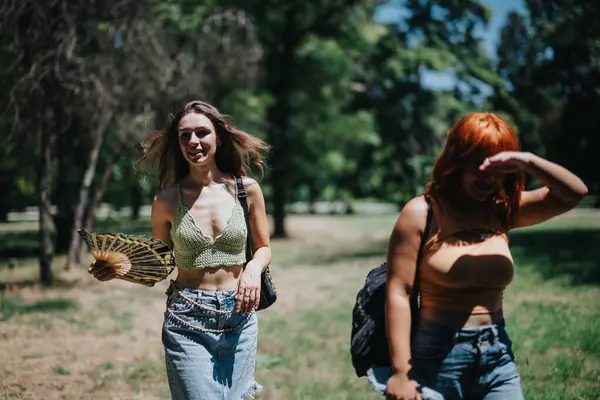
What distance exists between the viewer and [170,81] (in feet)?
46.8

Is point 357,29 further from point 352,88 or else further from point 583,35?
point 583,35

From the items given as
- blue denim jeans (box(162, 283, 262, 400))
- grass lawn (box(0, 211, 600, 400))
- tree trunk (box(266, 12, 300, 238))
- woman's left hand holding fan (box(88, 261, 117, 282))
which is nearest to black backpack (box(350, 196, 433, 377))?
blue denim jeans (box(162, 283, 262, 400))

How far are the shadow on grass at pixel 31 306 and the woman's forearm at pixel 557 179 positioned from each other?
8.87 m

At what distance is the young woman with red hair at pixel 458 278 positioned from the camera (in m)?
2.54

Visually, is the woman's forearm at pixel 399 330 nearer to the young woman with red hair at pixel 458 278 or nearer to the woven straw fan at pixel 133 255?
the young woman with red hair at pixel 458 278

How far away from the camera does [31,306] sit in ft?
34.4

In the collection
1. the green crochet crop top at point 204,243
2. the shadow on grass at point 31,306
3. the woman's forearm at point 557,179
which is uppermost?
the woman's forearm at point 557,179

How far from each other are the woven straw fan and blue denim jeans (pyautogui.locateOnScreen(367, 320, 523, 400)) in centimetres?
134

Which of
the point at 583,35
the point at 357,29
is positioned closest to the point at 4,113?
the point at 583,35

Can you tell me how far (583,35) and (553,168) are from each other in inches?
→ 616

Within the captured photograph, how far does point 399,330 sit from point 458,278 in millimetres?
310

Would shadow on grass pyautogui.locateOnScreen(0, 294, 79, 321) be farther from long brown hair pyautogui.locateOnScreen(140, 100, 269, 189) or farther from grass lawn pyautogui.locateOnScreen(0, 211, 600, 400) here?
long brown hair pyautogui.locateOnScreen(140, 100, 269, 189)

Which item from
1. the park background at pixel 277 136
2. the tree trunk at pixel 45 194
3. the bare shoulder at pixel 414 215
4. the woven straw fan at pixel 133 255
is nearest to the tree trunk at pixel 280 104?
the park background at pixel 277 136

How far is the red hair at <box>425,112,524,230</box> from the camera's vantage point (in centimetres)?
254
